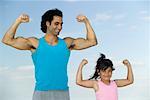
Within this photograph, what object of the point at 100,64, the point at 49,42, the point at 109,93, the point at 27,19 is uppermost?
the point at 27,19

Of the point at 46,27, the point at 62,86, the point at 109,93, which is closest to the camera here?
the point at 62,86

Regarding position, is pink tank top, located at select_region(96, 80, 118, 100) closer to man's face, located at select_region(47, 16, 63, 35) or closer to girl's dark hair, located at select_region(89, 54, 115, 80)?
girl's dark hair, located at select_region(89, 54, 115, 80)

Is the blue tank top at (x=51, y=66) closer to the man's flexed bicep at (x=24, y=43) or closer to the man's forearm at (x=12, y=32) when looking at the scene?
the man's flexed bicep at (x=24, y=43)

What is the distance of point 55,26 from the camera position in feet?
6.28

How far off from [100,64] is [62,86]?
0.42 meters

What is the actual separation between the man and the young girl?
238 millimetres

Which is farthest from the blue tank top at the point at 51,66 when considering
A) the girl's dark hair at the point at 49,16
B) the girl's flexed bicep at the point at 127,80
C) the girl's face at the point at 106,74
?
the girl's flexed bicep at the point at 127,80

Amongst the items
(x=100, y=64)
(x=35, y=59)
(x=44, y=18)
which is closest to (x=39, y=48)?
(x=35, y=59)

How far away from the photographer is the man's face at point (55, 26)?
1.91 meters

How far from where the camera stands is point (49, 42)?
6.29 ft

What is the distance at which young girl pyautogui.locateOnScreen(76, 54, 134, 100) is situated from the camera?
2109mm

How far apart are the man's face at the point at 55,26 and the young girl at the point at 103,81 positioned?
280mm

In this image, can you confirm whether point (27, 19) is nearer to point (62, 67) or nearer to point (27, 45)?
point (27, 45)

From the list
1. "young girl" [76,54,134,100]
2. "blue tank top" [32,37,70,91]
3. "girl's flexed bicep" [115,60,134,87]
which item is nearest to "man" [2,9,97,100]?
"blue tank top" [32,37,70,91]
